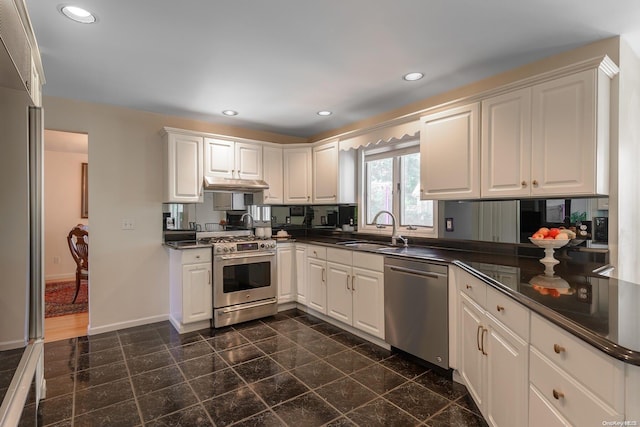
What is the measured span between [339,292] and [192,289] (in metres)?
1.53

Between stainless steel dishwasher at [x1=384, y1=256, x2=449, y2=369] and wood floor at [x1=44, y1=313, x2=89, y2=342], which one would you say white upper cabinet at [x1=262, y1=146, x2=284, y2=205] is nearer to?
stainless steel dishwasher at [x1=384, y1=256, x2=449, y2=369]

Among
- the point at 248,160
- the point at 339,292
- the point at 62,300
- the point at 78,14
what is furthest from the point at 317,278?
the point at 62,300

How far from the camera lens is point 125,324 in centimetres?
357

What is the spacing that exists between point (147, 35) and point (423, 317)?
2772mm

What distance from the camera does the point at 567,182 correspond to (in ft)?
7.00

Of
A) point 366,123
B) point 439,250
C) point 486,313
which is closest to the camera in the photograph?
point 486,313

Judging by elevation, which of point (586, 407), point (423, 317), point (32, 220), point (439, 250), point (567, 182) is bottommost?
point (423, 317)

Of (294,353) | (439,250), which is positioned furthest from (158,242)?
(439,250)

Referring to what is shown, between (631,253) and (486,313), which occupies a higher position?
(631,253)

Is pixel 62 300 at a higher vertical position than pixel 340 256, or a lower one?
lower

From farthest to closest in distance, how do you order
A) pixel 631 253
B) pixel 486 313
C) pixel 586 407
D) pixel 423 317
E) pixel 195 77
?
pixel 195 77, pixel 423 317, pixel 631 253, pixel 486 313, pixel 586 407

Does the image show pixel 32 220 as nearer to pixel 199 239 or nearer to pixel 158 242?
pixel 158 242

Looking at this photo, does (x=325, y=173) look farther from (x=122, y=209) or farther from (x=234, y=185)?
(x=122, y=209)

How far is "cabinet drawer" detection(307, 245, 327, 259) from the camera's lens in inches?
144
